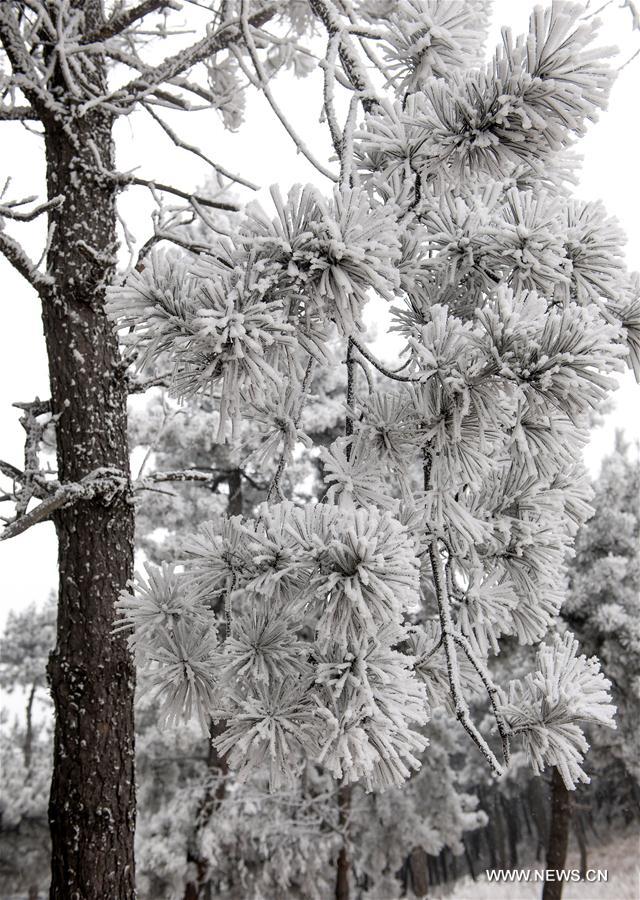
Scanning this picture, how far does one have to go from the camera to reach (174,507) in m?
9.25

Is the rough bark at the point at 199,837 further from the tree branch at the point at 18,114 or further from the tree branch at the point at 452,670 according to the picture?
the tree branch at the point at 452,670

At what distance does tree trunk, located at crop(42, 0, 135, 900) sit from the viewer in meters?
2.45

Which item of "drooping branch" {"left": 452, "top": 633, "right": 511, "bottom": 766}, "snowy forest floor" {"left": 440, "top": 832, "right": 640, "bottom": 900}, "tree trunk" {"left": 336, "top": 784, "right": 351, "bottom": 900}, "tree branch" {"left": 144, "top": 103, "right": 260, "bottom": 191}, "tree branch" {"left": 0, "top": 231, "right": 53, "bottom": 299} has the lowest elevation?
"snowy forest floor" {"left": 440, "top": 832, "right": 640, "bottom": 900}

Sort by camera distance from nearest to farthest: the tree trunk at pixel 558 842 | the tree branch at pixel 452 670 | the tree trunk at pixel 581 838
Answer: the tree branch at pixel 452 670, the tree trunk at pixel 558 842, the tree trunk at pixel 581 838

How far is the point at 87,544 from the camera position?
2.64 m

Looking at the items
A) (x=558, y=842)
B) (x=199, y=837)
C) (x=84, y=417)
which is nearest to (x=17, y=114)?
(x=84, y=417)

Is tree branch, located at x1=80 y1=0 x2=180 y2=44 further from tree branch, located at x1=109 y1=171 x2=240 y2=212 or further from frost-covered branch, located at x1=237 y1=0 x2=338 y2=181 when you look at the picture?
frost-covered branch, located at x1=237 y1=0 x2=338 y2=181

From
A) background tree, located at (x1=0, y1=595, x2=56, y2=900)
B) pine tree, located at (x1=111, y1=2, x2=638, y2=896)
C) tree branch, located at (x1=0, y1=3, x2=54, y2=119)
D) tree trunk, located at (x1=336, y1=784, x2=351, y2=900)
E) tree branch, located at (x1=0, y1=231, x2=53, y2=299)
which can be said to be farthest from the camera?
background tree, located at (x1=0, y1=595, x2=56, y2=900)

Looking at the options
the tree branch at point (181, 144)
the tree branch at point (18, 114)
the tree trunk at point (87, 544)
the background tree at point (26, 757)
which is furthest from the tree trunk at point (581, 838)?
the tree branch at point (18, 114)

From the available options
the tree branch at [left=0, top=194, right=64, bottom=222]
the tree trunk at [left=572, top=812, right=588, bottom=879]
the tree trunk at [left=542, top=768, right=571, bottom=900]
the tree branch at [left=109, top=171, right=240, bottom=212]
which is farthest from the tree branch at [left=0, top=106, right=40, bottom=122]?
the tree trunk at [left=572, top=812, right=588, bottom=879]

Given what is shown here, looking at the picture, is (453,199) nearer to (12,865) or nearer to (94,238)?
(94,238)

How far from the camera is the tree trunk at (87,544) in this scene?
2.45 metres

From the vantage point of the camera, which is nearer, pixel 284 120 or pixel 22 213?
pixel 284 120

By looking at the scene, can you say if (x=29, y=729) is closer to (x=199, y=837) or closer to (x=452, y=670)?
(x=199, y=837)
